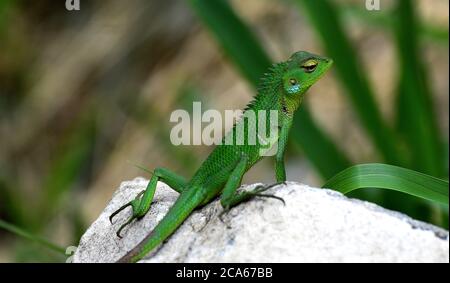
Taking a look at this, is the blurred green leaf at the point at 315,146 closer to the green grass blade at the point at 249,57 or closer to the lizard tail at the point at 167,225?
the green grass blade at the point at 249,57

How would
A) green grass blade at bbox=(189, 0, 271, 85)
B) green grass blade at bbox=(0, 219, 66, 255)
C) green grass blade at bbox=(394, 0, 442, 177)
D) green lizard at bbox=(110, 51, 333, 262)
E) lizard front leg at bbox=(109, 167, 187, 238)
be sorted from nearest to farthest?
green lizard at bbox=(110, 51, 333, 262) < lizard front leg at bbox=(109, 167, 187, 238) < green grass blade at bbox=(0, 219, 66, 255) < green grass blade at bbox=(189, 0, 271, 85) < green grass blade at bbox=(394, 0, 442, 177)

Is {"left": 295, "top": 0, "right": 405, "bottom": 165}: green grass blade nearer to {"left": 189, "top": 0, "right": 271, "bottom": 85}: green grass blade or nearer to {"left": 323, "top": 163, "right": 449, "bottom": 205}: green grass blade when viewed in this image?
{"left": 189, "top": 0, "right": 271, "bottom": 85}: green grass blade

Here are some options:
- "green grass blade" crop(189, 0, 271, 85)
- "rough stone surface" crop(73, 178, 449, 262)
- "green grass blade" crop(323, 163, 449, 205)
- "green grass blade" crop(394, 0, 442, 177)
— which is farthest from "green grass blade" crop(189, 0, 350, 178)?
"rough stone surface" crop(73, 178, 449, 262)

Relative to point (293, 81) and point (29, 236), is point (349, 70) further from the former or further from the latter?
point (29, 236)

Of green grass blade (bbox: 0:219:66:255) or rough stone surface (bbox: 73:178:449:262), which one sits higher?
rough stone surface (bbox: 73:178:449:262)

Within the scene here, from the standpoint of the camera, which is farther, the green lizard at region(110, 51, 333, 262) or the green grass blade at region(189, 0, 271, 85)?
the green grass blade at region(189, 0, 271, 85)

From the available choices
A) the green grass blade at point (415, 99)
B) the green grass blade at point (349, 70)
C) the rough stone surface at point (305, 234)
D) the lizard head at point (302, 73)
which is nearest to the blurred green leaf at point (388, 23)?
the green grass blade at point (415, 99)
